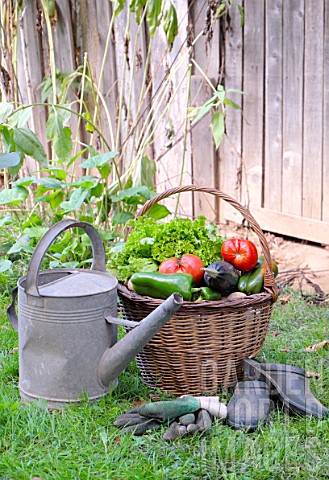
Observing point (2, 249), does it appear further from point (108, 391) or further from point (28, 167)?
point (108, 391)

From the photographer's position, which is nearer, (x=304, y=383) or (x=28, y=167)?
(x=304, y=383)

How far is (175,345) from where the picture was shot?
251cm

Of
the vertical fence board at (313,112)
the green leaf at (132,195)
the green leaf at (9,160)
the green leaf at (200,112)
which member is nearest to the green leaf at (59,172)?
the green leaf at (132,195)

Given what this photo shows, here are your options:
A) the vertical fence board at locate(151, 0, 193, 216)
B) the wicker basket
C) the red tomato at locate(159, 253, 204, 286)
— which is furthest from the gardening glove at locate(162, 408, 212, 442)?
the vertical fence board at locate(151, 0, 193, 216)

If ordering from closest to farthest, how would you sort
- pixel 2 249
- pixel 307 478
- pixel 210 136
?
pixel 307 478 → pixel 2 249 → pixel 210 136

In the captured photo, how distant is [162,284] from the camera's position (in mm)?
2535

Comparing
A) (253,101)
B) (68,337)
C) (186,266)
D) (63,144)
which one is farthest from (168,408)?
(253,101)

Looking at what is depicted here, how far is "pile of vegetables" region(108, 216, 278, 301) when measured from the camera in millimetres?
2547

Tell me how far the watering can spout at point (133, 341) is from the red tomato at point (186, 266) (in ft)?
1.03

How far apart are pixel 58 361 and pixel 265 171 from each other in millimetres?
2826

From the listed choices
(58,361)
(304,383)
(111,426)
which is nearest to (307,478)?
(304,383)

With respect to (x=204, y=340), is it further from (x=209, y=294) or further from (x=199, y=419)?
(x=199, y=419)

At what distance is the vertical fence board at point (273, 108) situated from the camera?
4.58 metres

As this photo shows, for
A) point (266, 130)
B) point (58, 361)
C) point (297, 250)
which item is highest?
point (266, 130)
